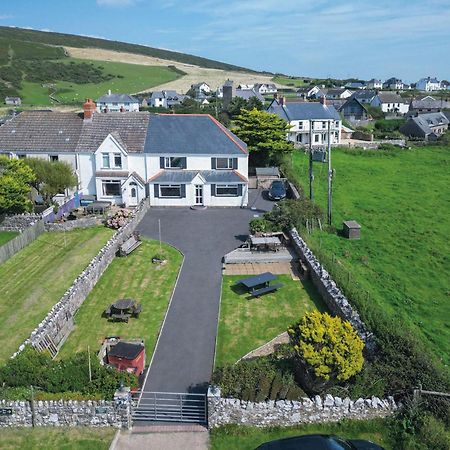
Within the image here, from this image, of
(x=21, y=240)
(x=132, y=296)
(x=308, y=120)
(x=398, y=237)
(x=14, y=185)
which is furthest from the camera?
(x=308, y=120)

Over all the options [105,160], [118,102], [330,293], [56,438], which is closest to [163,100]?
[118,102]

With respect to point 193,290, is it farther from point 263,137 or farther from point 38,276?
point 263,137

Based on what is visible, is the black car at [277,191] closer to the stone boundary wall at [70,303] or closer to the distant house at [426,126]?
the stone boundary wall at [70,303]

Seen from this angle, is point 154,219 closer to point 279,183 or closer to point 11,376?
point 279,183

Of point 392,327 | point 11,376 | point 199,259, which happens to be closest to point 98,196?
point 199,259

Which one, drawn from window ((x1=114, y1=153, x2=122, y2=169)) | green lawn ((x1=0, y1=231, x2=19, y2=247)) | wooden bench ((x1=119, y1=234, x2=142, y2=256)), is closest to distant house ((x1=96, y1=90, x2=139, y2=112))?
window ((x1=114, y1=153, x2=122, y2=169))

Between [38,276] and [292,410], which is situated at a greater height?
[292,410]
